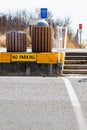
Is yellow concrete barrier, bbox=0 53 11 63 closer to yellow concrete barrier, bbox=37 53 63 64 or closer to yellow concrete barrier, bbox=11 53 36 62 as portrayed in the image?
yellow concrete barrier, bbox=11 53 36 62

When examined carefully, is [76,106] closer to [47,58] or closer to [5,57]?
[47,58]

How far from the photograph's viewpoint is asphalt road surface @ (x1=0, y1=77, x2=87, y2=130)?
8688mm

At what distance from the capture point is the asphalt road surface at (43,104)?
8.69 metres

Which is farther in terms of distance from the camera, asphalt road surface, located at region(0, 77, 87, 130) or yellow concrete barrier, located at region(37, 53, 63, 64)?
yellow concrete barrier, located at region(37, 53, 63, 64)

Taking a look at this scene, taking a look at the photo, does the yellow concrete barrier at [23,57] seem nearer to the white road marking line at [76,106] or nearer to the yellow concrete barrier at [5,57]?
the yellow concrete barrier at [5,57]

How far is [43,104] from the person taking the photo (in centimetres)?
1033

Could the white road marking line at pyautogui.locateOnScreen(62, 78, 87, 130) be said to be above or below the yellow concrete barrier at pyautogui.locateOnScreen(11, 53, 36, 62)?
below

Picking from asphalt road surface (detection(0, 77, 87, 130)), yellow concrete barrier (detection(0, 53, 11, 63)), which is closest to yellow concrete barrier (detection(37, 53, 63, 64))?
yellow concrete barrier (detection(0, 53, 11, 63))

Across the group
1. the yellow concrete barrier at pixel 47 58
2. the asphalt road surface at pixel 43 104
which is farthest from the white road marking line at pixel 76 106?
the yellow concrete barrier at pixel 47 58

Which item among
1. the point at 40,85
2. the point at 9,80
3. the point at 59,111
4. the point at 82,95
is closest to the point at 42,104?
the point at 59,111

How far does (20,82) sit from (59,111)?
3832 millimetres

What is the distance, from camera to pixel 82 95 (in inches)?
449

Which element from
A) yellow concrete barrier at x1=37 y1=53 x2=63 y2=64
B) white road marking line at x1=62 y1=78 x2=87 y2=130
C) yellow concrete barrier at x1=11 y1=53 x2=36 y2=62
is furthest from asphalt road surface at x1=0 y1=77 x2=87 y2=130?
yellow concrete barrier at x1=11 y1=53 x2=36 y2=62

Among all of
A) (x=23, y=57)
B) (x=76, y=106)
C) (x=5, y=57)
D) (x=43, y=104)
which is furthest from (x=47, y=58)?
(x=76, y=106)
